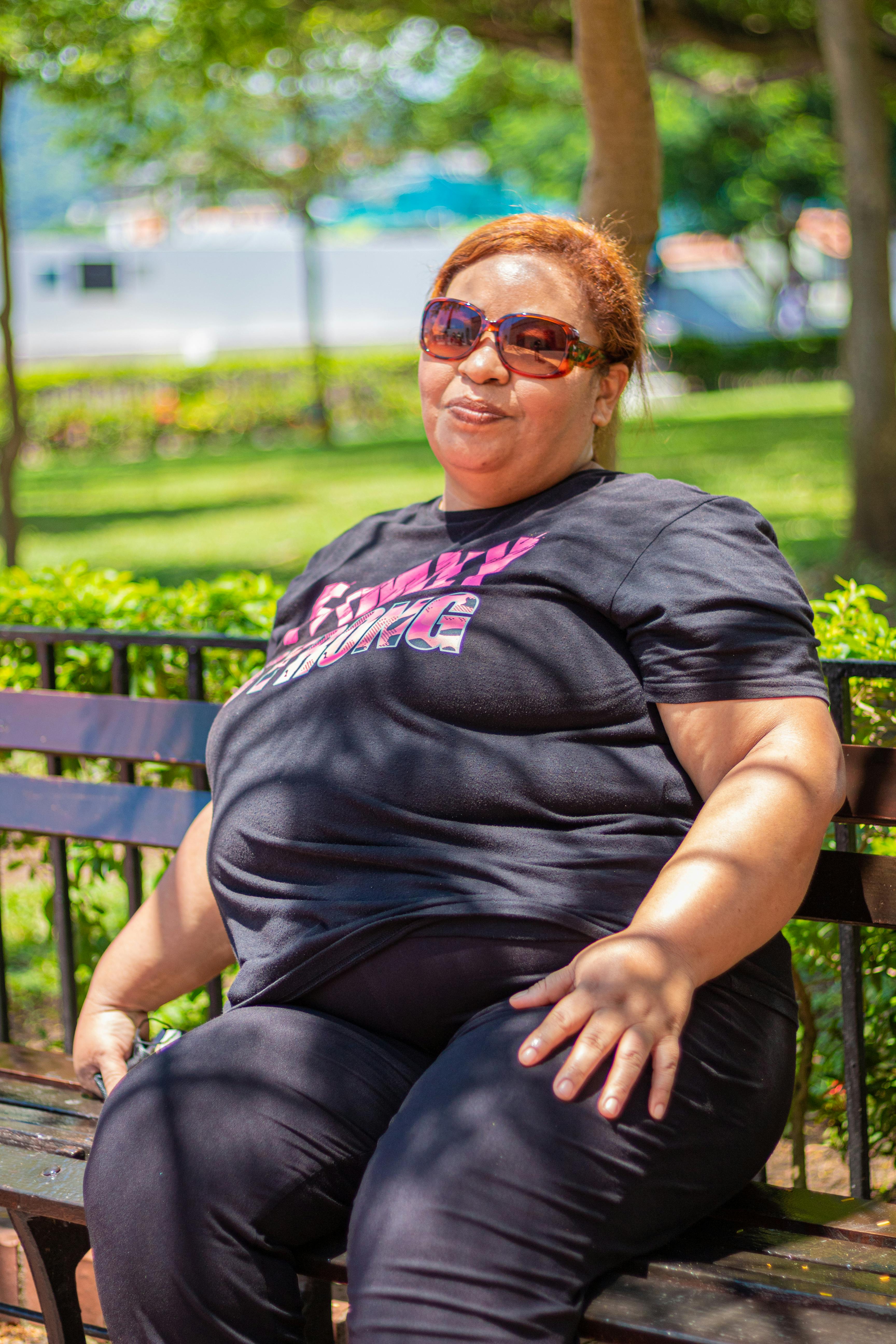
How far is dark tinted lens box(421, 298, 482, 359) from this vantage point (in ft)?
6.94

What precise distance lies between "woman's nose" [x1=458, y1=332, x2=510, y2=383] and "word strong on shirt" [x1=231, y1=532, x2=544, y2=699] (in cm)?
26

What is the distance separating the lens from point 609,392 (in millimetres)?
2223

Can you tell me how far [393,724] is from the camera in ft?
6.11

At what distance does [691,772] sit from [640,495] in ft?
1.33

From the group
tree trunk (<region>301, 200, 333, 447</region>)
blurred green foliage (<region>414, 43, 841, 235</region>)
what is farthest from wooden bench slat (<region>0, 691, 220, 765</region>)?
blurred green foliage (<region>414, 43, 841, 235</region>)

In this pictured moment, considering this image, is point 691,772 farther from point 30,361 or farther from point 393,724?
point 30,361

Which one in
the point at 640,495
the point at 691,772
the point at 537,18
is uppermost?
the point at 537,18

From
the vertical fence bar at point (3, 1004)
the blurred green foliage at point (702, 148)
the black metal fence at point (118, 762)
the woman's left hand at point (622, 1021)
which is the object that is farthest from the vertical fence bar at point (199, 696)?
the blurred green foliage at point (702, 148)

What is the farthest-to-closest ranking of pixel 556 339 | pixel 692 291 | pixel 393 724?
pixel 692 291 < pixel 556 339 < pixel 393 724

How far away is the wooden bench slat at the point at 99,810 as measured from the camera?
2.62 meters

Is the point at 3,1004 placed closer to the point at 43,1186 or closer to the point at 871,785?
the point at 43,1186

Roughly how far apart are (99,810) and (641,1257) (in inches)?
57.7

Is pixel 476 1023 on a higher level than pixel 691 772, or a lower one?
lower

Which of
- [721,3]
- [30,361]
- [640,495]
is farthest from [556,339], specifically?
[30,361]
